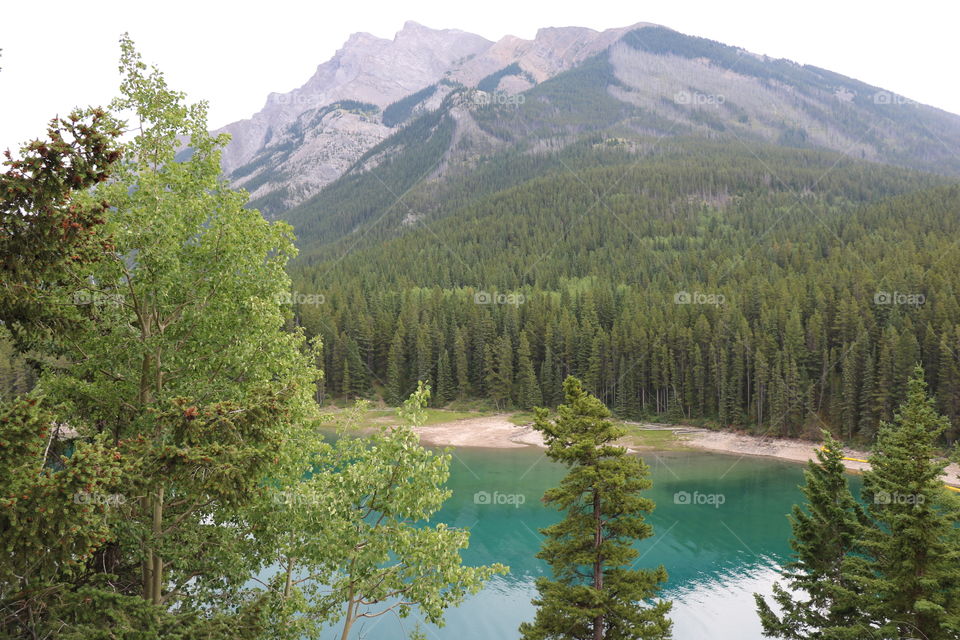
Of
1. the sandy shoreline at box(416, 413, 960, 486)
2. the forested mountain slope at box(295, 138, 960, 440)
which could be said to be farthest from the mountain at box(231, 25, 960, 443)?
the sandy shoreline at box(416, 413, 960, 486)

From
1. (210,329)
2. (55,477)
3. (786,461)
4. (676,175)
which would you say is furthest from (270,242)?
(676,175)

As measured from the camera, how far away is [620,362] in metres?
87.6

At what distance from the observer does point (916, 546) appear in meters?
13.8

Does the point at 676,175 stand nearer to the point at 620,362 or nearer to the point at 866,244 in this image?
the point at 866,244

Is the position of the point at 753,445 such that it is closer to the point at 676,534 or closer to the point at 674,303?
the point at 674,303

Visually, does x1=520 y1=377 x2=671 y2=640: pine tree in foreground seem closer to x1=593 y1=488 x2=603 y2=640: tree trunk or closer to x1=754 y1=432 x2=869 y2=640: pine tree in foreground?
x1=593 y1=488 x2=603 y2=640: tree trunk
